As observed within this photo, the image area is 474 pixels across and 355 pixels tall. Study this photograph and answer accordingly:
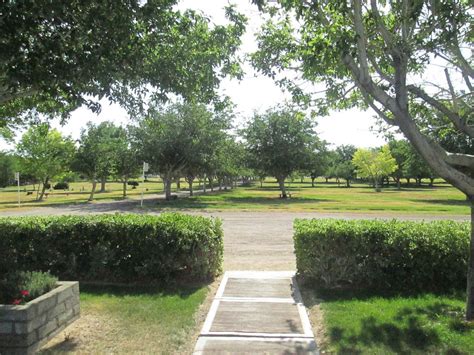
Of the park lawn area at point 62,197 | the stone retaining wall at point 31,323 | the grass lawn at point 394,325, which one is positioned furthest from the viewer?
the park lawn area at point 62,197

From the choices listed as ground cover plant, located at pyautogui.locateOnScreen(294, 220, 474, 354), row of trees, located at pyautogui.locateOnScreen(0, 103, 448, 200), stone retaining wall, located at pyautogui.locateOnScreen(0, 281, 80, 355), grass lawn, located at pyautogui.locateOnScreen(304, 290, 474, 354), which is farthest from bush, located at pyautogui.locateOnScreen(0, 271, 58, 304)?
row of trees, located at pyautogui.locateOnScreen(0, 103, 448, 200)

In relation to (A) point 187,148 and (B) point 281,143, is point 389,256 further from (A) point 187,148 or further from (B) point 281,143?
(B) point 281,143

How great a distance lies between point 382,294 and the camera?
23.4ft

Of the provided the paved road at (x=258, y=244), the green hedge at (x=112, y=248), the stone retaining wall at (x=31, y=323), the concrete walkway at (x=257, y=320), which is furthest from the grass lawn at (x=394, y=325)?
the stone retaining wall at (x=31, y=323)

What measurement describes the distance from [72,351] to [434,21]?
6418 millimetres

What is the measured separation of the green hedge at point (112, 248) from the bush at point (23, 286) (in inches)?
81.6

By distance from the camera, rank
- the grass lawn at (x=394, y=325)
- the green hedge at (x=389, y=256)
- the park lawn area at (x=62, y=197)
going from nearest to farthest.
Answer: the grass lawn at (x=394, y=325) < the green hedge at (x=389, y=256) < the park lawn area at (x=62, y=197)

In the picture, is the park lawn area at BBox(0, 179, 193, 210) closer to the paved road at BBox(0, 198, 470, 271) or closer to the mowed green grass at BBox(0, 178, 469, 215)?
the mowed green grass at BBox(0, 178, 469, 215)

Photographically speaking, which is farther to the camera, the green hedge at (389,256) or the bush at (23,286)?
the green hedge at (389,256)

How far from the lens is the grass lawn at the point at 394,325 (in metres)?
4.97

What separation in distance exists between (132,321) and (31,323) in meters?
1.54

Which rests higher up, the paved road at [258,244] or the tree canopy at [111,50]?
the tree canopy at [111,50]

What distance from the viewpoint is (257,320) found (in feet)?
19.5

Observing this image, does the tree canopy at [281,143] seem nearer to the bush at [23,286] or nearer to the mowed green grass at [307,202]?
the mowed green grass at [307,202]
